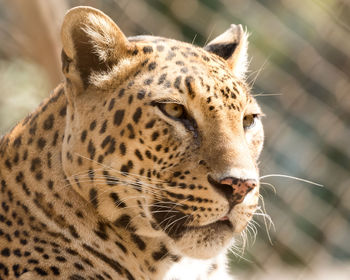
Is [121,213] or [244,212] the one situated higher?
[244,212]

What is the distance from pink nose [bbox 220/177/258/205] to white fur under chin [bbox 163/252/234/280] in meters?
0.42

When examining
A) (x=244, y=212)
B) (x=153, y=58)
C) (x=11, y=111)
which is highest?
(x=153, y=58)

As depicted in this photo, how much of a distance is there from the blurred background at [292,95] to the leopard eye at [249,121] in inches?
95.7

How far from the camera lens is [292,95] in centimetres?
564

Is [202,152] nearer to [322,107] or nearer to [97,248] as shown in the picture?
[97,248]

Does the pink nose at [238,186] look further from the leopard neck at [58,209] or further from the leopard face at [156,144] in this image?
the leopard neck at [58,209]

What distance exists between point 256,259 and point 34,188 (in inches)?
130

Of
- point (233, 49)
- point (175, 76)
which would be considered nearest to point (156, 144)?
point (175, 76)

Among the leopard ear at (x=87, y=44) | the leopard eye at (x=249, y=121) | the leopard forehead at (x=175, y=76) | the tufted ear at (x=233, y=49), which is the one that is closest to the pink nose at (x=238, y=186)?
the leopard forehead at (x=175, y=76)

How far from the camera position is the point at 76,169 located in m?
2.69

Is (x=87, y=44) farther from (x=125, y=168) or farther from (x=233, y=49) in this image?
(x=233, y=49)

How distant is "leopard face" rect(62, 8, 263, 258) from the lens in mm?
2627

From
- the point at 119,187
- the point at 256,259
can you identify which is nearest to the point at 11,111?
the point at 256,259

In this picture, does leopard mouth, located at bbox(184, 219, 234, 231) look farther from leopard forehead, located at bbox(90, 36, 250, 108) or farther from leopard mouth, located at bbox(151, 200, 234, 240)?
leopard forehead, located at bbox(90, 36, 250, 108)
